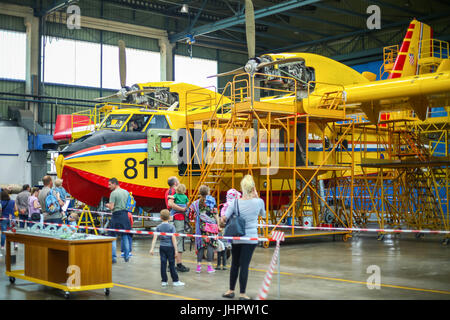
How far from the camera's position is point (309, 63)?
17.6 meters

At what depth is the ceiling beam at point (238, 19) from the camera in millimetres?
26938

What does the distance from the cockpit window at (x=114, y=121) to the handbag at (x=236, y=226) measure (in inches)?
379

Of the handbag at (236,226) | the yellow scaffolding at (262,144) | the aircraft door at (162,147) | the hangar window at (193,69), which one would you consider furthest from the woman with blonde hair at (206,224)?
the hangar window at (193,69)

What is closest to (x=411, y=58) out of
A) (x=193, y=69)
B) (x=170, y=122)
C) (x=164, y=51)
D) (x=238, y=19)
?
(x=170, y=122)

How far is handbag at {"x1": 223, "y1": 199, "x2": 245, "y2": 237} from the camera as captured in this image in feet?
23.7

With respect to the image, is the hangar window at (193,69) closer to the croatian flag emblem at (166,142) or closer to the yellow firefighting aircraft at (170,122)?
the yellow firefighting aircraft at (170,122)

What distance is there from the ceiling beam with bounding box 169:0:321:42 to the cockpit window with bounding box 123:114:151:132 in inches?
536

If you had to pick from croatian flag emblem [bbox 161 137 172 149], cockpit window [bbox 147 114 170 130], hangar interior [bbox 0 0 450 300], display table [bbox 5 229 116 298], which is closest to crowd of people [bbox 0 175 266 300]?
display table [bbox 5 229 116 298]

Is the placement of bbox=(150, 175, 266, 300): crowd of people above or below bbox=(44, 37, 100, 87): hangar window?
below

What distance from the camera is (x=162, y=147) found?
16.0 metres

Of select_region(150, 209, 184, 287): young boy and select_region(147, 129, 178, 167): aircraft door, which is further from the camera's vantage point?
select_region(147, 129, 178, 167): aircraft door

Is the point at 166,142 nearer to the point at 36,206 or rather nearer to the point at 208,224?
the point at 36,206

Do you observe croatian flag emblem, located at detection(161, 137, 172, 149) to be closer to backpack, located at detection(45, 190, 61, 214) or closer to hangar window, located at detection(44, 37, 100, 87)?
backpack, located at detection(45, 190, 61, 214)

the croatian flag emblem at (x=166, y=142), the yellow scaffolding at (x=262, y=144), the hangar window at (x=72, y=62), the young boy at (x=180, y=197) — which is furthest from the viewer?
the hangar window at (x=72, y=62)
